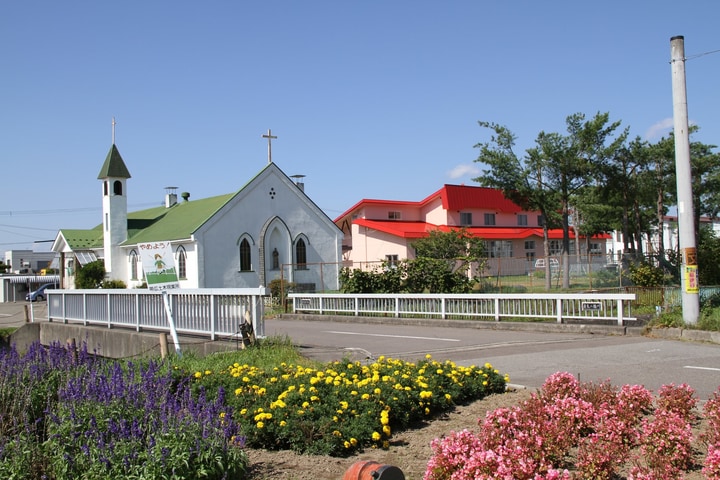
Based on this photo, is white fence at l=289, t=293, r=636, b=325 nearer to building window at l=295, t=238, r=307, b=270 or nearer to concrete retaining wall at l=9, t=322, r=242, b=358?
concrete retaining wall at l=9, t=322, r=242, b=358

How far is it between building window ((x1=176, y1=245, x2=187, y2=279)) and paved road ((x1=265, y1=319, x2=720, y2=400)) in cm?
2393

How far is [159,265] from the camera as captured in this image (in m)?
13.3

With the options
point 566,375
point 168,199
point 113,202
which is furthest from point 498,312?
point 168,199

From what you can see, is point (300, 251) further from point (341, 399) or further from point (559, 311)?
point (341, 399)

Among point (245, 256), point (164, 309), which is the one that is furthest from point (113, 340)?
point (245, 256)

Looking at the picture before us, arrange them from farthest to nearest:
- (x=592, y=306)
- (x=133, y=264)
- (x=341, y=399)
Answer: (x=133, y=264) < (x=592, y=306) < (x=341, y=399)

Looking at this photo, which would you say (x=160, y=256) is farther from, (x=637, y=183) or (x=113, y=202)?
(x=113, y=202)

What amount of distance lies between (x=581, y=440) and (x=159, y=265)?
9882 mm

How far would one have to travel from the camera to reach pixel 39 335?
2233 cm

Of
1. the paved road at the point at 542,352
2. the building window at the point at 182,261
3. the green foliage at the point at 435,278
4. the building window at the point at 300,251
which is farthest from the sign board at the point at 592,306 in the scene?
the building window at the point at 182,261

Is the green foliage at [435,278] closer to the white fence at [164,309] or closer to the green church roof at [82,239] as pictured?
the white fence at [164,309]

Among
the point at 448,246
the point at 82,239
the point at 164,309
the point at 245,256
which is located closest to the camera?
the point at 164,309

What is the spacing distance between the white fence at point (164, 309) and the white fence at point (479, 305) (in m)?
8.31

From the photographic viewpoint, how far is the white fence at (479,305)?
1695 cm
